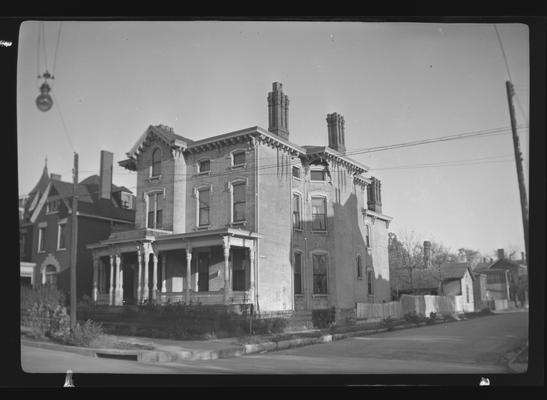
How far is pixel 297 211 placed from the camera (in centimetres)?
980

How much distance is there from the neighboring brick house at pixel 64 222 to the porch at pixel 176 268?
24 centimetres

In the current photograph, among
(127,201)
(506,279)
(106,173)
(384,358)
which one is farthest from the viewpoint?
(127,201)

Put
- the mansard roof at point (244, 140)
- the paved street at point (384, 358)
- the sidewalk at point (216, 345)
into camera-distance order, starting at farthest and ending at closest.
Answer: the mansard roof at point (244, 140) < the sidewalk at point (216, 345) < the paved street at point (384, 358)

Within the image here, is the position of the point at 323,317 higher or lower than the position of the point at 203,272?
lower

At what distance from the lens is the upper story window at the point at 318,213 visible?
9.78 metres

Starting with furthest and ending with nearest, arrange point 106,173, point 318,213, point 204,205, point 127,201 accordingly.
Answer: point 127,201 < point 204,205 < point 106,173 < point 318,213

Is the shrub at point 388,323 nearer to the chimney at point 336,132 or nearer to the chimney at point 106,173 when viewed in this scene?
the chimney at point 336,132

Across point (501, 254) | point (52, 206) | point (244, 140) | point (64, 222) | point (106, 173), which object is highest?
point (244, 140)

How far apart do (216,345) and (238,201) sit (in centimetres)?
247

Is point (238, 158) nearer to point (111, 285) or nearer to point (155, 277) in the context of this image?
point (155, 277)

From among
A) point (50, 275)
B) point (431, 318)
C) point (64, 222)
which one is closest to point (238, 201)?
point (64, 222)

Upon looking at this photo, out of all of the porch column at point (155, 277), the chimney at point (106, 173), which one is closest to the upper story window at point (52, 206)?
the chimney at point (106, 173)

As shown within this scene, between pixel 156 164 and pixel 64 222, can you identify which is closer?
pixel 64 222
